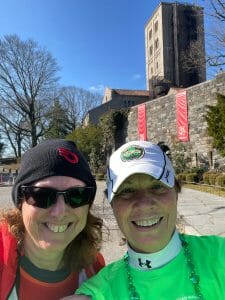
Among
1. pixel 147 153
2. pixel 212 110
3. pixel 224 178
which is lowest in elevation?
pixel 224 178

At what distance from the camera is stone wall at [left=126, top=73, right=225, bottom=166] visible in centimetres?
2445

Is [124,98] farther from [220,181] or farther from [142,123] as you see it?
[220,181]

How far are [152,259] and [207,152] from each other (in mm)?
23385

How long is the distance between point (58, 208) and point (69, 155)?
0.28m

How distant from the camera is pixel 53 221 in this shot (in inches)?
84.7

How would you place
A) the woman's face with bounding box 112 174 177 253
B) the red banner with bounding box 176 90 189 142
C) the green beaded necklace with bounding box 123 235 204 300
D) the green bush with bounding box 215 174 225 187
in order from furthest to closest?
the red banner with bounding box 176 90 189 142 < the green bush with bounding box 215 174 225 187 < the woman's face with bounding box 112 174 177 253 < the green beaded necklace with bounding box 123 235 204 300

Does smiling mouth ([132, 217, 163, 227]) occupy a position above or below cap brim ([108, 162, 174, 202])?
below

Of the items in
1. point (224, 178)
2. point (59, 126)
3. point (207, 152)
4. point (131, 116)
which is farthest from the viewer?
point (59, 126)

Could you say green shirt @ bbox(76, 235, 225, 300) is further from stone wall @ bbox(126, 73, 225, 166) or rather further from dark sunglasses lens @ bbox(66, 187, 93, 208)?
stone wall @ bbox(126, 73, 225, 166)

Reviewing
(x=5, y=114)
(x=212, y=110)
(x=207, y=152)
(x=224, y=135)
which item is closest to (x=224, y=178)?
(x=224, y=135)

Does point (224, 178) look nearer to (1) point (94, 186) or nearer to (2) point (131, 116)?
(1) point (94, 186)

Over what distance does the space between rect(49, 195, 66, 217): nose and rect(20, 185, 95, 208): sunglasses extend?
1cm

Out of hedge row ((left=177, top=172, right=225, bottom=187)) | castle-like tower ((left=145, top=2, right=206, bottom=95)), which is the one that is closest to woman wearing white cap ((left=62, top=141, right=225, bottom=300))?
hedge row ((left=177, top=172, right=225, bottom=187))

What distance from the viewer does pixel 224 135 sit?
19.1 meters
